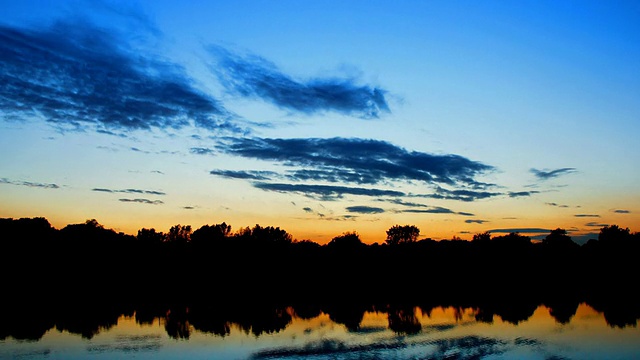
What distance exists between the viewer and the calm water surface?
30.4 metres

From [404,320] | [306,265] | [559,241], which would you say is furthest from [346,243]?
[404,320]

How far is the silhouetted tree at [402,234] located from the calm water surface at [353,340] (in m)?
139

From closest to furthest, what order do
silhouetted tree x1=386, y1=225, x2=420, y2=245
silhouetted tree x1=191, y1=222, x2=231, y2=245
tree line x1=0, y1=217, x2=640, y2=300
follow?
1. tree line x1=0, y1=217, x2=640, y2=300
2. silhouetted tree x1=191, y1=222, x2=231, y2=245
3. silhouetted tree x1=386, y1=225, x2=420, y2=245

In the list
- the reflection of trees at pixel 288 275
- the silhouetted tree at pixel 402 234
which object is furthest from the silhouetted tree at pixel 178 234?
the silhouetted tree at pixel 402 234

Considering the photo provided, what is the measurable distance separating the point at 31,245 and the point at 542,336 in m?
94.2

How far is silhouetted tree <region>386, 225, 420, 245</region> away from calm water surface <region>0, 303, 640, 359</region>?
139 m

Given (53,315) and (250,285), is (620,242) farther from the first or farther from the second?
(53,315)

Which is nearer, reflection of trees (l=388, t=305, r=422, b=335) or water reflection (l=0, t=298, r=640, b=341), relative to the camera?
reflection of trees (l=388, t=305, r=422, b=335)

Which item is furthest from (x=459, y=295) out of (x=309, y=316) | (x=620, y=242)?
(x=620, y=242)

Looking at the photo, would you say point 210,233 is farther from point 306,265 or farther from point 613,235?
A: point 613,235

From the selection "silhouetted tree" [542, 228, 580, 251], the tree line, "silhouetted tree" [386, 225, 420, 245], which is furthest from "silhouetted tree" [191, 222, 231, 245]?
"silhouetted tree" [542, 228, 580, 251]

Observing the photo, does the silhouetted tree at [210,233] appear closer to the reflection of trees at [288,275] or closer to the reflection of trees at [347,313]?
the reflection of trees at [288,275]

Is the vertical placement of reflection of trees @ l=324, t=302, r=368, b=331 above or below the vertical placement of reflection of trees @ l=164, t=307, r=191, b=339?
below

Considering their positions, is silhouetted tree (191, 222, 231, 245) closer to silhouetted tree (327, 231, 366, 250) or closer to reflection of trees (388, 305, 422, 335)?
silhouetted tree (327, 231, 366, 250)
